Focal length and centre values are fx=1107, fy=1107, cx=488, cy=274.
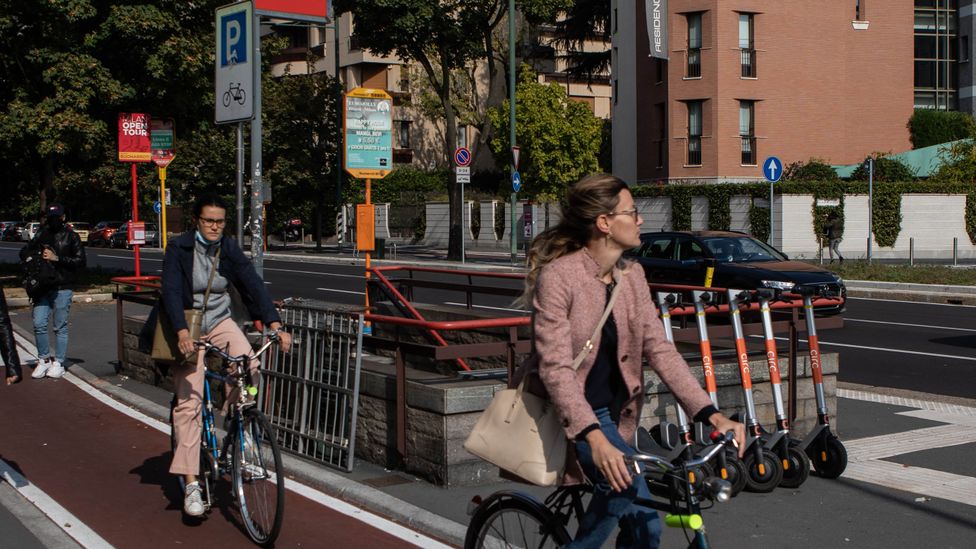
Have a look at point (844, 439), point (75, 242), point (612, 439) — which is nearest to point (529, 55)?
point (75, 242)

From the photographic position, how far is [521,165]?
135 feet

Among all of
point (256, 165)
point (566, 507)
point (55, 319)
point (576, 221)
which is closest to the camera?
point (576, 221)

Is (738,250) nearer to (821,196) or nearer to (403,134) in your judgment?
(821,196)

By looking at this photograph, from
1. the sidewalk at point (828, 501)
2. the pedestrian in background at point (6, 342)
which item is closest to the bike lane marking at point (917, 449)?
the sidewalk at point (828, 501)

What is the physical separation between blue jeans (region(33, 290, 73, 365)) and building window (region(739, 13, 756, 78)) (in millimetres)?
36140

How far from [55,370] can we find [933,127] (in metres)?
43.9

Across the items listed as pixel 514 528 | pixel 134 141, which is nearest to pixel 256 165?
pixel 514 528

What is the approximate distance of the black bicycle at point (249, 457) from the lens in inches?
217

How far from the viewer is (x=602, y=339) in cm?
360

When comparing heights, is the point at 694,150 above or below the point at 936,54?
below

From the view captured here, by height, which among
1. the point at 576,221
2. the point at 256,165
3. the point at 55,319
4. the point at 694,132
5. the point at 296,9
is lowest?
the point at 55,319

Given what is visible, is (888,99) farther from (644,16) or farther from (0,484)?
(0,484)

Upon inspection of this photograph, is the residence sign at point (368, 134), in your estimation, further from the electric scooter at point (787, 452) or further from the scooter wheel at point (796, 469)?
the scooter wheel at point (796, 469)

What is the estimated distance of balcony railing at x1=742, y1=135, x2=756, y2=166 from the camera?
44.1 meters
